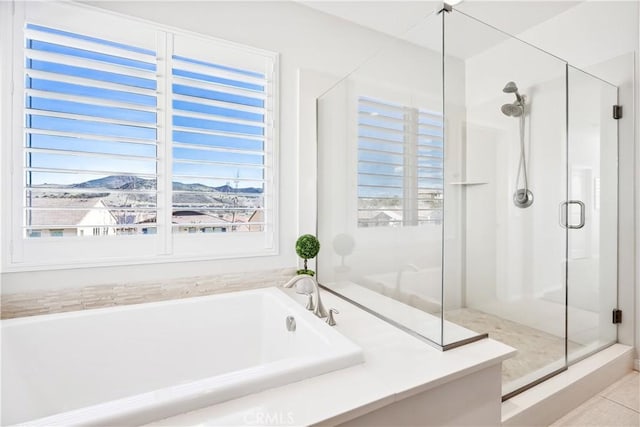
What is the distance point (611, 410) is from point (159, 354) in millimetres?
2412

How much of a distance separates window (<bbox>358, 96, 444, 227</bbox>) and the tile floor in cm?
126

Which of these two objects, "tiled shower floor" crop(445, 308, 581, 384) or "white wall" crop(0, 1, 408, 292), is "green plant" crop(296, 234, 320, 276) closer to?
"white wall" crop(0, 1, 408, 292)

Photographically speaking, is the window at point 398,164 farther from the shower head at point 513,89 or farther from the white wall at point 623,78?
the white wall at point 623,78

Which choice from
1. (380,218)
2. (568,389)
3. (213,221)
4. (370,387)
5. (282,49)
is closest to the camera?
(370,387)

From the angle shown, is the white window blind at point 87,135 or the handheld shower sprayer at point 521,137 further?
the handheld shower sprayer at point 521,137

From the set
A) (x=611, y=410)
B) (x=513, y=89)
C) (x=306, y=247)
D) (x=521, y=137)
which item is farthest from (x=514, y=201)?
(x=306, y=247)

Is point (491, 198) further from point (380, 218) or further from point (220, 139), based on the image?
point (220, 139)

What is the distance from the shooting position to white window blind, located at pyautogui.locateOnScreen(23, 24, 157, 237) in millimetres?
1592

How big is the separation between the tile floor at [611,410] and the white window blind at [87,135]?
2534mm

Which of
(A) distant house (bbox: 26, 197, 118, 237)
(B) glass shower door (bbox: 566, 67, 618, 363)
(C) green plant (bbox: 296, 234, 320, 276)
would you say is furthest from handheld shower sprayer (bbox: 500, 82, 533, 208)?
(A) distant house (bbox: 26, 197, 118, 237)

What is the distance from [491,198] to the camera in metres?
2.05

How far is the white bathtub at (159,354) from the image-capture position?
0.97m

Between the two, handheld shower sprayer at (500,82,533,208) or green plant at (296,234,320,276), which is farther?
green plant at (296,234,320,276)

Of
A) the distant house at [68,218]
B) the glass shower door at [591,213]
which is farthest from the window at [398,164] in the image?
the distant house at [68,218]
